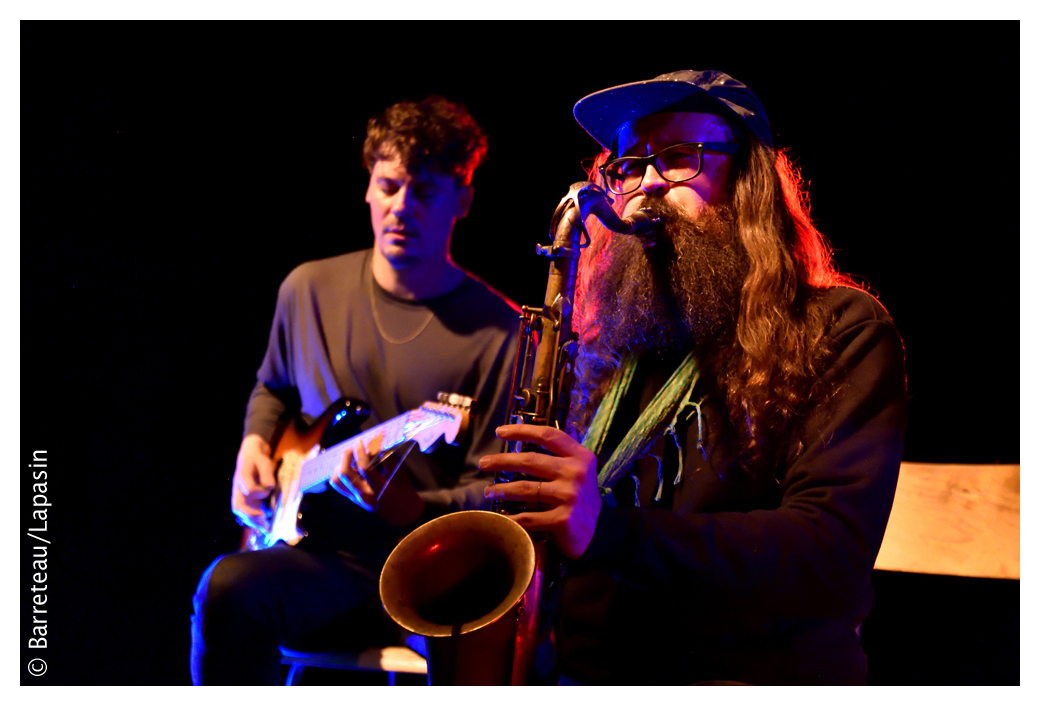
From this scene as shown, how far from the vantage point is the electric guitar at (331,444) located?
232cm

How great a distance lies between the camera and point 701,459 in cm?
172

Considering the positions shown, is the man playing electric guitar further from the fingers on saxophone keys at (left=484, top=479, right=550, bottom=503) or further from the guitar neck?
the fingers on saxophone keys at (left=484, top=479, right=550, bottom=503)

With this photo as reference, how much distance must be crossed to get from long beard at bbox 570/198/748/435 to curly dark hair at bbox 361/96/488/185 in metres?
0.96

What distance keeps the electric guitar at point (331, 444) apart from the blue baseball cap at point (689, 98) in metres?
0.98

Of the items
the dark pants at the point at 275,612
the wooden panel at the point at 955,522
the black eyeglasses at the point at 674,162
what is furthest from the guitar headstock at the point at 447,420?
the wooden panel at the point at 955,522

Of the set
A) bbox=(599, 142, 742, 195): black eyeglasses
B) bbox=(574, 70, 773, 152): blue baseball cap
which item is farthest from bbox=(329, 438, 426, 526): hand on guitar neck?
bbox=(574, 70, 773, 152): blue baseball cap

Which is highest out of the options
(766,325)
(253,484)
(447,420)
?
(766,325)

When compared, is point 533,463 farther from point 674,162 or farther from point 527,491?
point 674,162

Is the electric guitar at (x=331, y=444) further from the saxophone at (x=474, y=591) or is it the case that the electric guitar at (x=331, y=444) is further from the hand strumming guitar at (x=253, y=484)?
the saxophone at (x=474, y=591)

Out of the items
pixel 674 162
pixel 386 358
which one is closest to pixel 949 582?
pixel 674 162

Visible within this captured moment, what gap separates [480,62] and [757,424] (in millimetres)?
1664

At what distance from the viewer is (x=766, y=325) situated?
1726mm

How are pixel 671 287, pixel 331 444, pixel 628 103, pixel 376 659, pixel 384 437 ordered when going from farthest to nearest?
1. pixel 331 444
2. pixel 384 437
3. pixel 376 659
4. pixel 628 103
5. pixel 671 287

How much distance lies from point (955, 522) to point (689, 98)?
146cm
